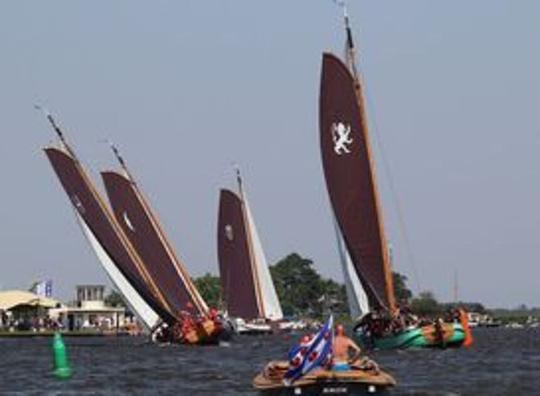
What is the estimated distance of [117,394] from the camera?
6206 cm

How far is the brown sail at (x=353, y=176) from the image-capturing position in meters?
90.2

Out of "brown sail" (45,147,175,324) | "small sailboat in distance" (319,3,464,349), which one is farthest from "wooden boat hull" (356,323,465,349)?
"brown sail" (45,147,175,324)

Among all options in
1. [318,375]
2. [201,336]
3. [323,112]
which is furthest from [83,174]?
[318,375]

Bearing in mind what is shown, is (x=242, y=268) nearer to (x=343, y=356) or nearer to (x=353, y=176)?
(x=353, y=176)

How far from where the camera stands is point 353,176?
300 ft

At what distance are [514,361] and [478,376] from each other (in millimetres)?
17772

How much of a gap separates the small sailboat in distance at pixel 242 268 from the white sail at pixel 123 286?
3410 cm

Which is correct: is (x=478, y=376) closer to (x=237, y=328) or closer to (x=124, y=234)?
(x=124, y=234)

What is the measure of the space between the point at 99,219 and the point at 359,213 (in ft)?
97.0

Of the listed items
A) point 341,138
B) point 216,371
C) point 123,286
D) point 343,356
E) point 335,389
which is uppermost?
point 341,138

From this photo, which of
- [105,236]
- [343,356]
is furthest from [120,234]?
A: [343,356]

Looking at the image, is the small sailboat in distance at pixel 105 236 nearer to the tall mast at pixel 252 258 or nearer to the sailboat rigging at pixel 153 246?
the sailboat rigging at pixel 153 246

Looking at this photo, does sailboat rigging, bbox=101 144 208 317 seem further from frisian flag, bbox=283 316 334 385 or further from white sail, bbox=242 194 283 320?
frisian flag, bbox=283 316 334 385

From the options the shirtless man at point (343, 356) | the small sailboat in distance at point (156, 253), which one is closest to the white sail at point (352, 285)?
the small sailboat in distance at point (156, 253)
